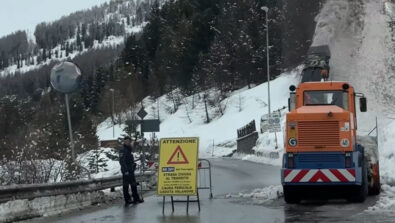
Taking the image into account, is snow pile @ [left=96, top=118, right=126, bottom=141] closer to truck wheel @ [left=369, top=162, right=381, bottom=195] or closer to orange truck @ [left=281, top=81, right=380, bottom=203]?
truck wheel @ [left=369, top=162, right=381, bottom=195]

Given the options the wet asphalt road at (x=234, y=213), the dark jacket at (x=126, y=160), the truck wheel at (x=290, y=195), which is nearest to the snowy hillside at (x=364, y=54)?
the truck wheel at (x=290, y=195)

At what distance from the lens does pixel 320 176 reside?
15984mm

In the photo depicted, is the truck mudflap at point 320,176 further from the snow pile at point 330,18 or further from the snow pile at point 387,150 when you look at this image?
the snow pile at point 330,18

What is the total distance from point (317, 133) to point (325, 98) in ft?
4.98

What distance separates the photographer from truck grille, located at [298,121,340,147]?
16.2 m

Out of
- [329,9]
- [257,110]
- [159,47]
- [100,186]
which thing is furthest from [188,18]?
[100,186]

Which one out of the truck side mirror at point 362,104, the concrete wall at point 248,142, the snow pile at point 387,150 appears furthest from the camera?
the concrete wall at point 248,142

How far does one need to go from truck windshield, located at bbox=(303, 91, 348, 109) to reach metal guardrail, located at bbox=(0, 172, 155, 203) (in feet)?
20.8

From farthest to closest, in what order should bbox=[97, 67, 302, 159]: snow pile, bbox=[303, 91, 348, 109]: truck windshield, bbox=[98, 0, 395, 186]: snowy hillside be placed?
bbox=[97, 67, 302, 159]: snow pile
bbox=[98, 0, 395, 186]: snowy hillside
bbox=[303, 91, 348, 109]: truck windshield

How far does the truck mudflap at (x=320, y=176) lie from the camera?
51.8ft

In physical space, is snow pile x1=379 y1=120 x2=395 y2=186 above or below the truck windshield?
below

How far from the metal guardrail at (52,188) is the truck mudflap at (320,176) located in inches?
214

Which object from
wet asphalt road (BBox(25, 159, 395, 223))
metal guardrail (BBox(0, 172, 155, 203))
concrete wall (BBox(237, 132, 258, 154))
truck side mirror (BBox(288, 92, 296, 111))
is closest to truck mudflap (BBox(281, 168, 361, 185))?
wet asphalt road (BBox(25, 159, 395, 223))

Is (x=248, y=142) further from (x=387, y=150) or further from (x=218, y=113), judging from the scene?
(x=387, y=150)
